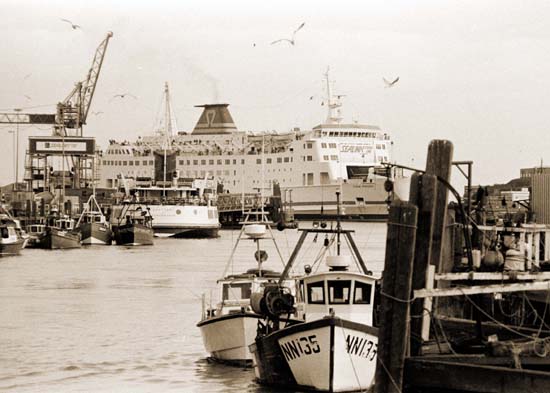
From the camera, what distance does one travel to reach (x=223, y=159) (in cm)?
16125

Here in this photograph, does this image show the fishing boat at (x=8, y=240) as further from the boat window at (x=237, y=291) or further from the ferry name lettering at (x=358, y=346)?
the ferry name lettering at (x=358, y=346)

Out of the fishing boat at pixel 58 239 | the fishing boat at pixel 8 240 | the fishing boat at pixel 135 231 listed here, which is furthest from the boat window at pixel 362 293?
A: the fishing boat at pixel 135 231

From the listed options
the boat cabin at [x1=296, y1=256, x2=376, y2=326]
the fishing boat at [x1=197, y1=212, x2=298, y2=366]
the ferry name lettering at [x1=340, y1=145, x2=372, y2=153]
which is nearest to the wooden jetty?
the boat cabin at [x1=296, y1=256, x2=376, y2=326]

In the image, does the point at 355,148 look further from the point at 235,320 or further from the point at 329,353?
the point at 329,353

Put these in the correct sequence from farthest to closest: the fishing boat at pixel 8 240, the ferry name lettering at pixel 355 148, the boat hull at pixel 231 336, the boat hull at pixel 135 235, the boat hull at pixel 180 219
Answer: the ferry name lettering at pixel 355 148
the boat hull at pixel 180 219
the boat hull at pixel 135 235
the fishing boat at pixel 8 240
the boat hull at pixel 231 336

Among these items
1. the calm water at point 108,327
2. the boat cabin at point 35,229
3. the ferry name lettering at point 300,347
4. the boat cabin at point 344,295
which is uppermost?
the boat cabin at point 344,295

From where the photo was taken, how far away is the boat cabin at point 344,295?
22.2 meters

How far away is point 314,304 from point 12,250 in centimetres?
5807

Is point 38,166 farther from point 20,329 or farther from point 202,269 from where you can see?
point 20,329

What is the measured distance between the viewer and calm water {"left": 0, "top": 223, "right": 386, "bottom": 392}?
2614 centimetres

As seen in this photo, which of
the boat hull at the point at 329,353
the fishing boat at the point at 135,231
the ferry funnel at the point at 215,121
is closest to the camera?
the boat hull at the point at 329,353

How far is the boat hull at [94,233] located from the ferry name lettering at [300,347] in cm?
7479

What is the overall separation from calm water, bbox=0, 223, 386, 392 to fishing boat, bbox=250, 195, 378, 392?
140cm

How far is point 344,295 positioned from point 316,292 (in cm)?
52
